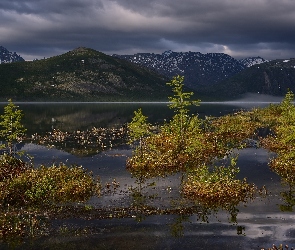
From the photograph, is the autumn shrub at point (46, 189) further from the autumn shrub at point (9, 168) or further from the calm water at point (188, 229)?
the calm water at point (188, 229)

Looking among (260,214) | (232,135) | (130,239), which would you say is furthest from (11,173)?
(232,135)

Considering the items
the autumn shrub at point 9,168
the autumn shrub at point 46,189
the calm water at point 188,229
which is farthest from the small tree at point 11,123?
the calm water at point 188,229

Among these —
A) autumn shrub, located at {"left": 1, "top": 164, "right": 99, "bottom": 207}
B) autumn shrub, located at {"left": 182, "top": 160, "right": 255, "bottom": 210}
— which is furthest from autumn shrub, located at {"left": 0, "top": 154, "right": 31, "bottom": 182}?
Answer: autumn shrub, located at {"left": 182, "top": 160, "right": 255, "bottom": 210}

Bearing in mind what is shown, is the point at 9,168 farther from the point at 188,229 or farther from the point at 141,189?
the point at 188,229

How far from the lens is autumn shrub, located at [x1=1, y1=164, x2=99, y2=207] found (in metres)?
20.4

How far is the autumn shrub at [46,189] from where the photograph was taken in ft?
66.8

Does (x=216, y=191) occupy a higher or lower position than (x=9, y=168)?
lower

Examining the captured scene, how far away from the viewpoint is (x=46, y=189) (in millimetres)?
21672

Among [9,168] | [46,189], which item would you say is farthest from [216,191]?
[9,168]

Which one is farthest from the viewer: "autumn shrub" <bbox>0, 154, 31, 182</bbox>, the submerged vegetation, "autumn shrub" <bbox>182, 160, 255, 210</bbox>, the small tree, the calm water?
the small tree

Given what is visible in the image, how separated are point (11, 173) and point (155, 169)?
11205 millimetres

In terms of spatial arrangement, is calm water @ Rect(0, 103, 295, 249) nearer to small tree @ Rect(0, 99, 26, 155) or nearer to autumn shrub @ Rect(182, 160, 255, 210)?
autumn shrub @ Rect(182, 160, 255, 210)

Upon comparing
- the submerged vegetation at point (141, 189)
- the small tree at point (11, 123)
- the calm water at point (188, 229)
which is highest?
the small tree at point (11, 123)

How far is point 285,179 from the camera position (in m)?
25.9
